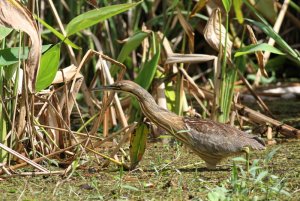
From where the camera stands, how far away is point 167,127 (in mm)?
4711

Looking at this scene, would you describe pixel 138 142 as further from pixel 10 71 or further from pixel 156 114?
pixel 10 71

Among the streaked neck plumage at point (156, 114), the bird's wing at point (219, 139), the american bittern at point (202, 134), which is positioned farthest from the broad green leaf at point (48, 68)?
the bird's wing at point (219, 139)

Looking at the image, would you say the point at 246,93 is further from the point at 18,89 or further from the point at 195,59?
the point at 18,89

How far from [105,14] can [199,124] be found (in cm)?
85

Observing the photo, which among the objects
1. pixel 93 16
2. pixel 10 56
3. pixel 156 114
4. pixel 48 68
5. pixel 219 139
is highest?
pixel 93 16

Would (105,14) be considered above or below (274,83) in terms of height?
above

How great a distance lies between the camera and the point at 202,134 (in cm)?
461

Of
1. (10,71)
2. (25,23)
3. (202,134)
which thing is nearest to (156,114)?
(202,134)

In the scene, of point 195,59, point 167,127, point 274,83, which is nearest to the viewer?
point 167,127

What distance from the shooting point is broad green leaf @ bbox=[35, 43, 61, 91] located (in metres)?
4.48

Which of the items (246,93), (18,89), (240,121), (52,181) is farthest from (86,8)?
(52,181)

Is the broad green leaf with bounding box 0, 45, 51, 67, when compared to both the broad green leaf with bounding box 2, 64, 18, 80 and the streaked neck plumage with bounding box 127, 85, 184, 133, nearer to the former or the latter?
the broad green leaf with bounding box 2, 64, 18, 80

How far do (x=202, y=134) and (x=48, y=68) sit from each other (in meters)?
0.95

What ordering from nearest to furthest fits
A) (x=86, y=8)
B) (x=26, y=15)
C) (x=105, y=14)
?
(x=26, y=15) → (x=105, y=14) → (x=86, y=8)
